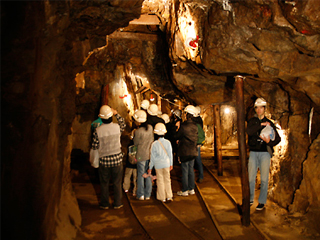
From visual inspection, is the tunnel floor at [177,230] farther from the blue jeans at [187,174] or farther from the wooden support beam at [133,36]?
the wooden support beam at [133,36]

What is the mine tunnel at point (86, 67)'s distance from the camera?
2752mm

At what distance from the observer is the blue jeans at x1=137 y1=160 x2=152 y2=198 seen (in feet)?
19.9

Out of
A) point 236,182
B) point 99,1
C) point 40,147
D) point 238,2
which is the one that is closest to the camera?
point 40,147

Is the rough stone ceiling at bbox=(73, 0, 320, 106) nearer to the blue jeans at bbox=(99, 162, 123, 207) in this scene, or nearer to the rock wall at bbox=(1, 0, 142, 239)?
the rock wall at bbox=(1, 0, 142, 239)

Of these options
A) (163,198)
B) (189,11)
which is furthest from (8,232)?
(189,11)

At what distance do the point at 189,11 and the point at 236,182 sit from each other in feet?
16.8

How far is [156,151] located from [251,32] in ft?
10.2

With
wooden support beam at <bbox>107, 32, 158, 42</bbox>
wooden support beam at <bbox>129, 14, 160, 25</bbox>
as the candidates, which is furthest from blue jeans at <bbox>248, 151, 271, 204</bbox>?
wooden support beam at <bbox>107, 32, 158, 42</bbox>

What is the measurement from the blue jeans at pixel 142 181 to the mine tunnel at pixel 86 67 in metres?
0.62

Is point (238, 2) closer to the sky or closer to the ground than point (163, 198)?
closer to the sky

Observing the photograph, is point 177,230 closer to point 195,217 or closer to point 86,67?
point 195,217

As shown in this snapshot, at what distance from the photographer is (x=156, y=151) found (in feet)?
19.1

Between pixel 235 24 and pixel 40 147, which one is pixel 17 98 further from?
pixel 235 24

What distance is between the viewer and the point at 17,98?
9.00ft
